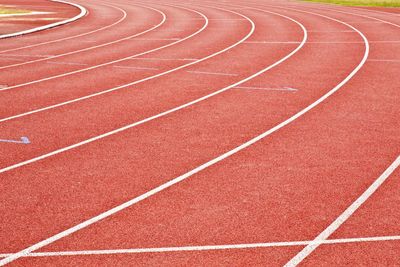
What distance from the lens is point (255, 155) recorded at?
860 centimetres

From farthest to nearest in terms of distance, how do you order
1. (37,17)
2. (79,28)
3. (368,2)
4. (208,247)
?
(368,2) → (37,17) → (79,28) → (208,247)

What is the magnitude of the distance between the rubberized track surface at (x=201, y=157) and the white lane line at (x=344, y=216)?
0.02 metres

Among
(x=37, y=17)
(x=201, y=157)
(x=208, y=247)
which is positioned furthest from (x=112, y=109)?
(x=37, y=17)

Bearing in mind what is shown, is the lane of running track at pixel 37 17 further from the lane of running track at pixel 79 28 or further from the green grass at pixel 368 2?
the green grass at pixel 368 2

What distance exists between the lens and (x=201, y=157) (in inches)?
336

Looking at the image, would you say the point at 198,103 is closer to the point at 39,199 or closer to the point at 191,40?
the point at 39,199

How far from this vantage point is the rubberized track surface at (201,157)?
5.98 meters

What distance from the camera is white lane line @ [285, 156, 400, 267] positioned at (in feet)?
18.7

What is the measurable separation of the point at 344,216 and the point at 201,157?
245 cm

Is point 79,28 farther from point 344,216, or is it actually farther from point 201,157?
point 344,216

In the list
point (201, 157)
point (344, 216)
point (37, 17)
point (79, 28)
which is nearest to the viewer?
point (344, 216)

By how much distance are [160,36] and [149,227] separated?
1566 cm

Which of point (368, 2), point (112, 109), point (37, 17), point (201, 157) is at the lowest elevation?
point (37, 17)

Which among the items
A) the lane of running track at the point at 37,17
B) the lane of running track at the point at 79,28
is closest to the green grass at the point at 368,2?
the lane of running track at the point at 79,28
